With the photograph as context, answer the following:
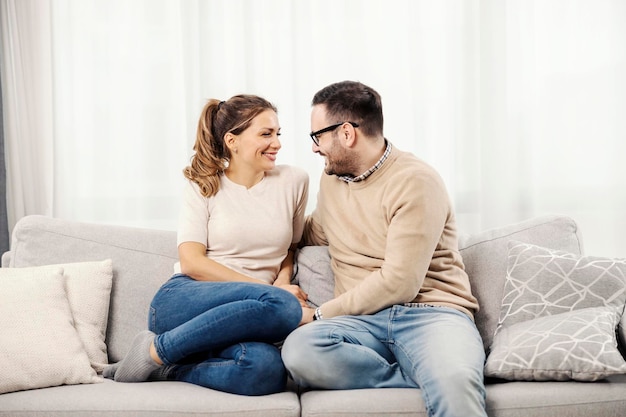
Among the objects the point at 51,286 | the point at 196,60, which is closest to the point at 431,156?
the point at 196,60

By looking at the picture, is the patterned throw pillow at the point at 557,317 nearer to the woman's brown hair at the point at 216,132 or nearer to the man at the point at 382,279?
the man at the point at 382,279

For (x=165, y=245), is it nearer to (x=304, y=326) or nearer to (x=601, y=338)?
(x=304, y=326)

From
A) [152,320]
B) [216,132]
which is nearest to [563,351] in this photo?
[152,320]

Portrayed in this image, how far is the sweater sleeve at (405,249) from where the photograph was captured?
230 centimetres

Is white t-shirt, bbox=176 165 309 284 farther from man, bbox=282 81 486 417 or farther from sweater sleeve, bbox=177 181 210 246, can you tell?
man, bbox=282 81 486 417

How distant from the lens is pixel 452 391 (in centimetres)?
196

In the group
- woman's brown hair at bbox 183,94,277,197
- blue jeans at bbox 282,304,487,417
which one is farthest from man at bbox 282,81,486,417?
woman's brown hair at bbox 183,94,277,197

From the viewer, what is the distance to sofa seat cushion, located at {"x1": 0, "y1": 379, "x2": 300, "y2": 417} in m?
2.04

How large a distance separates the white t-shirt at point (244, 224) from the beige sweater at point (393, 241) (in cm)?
16

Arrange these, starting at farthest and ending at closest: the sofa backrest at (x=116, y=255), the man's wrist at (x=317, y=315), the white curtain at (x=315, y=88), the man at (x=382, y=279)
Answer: the white curtain at (x=315, y=88) < the sofa backrest at (x=116, y=255) < the man's wrist at (x=317, y=315) < the man at (x=382, y=279)

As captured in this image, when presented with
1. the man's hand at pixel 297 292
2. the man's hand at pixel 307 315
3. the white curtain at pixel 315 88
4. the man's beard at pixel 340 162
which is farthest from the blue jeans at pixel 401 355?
the white curtain at pixel 315 88

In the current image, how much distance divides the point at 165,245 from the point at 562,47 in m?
2.13

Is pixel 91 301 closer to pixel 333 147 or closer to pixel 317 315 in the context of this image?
pixel 317 315

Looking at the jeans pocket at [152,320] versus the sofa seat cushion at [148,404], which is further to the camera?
the jeans pocket at [152,320]
